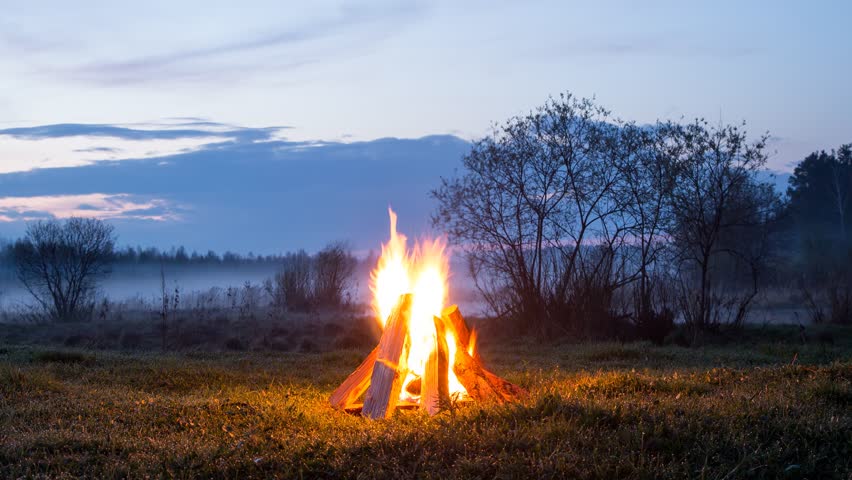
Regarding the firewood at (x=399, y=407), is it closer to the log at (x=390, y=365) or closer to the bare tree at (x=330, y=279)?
the log at (x=390, y=365)

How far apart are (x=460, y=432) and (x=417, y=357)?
2653mm

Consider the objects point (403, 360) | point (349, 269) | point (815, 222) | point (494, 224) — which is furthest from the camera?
point (815, 222)

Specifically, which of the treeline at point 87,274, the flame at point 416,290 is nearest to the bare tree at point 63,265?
the treeline at point 87,274

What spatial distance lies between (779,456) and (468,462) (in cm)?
208

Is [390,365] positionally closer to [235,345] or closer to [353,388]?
[353,388]

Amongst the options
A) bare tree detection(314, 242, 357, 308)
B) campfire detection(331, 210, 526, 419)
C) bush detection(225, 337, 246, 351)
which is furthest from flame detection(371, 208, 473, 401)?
bare tree detection(314, 242, 357, 308)

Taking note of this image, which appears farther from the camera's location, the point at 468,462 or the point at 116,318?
the point at 116,318

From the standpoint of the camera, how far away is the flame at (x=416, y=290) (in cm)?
768

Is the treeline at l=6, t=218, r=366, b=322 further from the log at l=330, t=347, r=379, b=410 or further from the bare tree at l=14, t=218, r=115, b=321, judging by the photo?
the log at l=330, t=347, r=379, b=410

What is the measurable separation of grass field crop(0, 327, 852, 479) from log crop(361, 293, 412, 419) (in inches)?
9.9

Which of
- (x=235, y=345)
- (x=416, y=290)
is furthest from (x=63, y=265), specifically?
(x=416, y=290)

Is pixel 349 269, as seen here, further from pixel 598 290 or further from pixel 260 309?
pixel 598 290

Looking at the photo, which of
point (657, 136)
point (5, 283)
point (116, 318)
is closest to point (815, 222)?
point (657, 136)

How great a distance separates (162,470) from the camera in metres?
4.79
